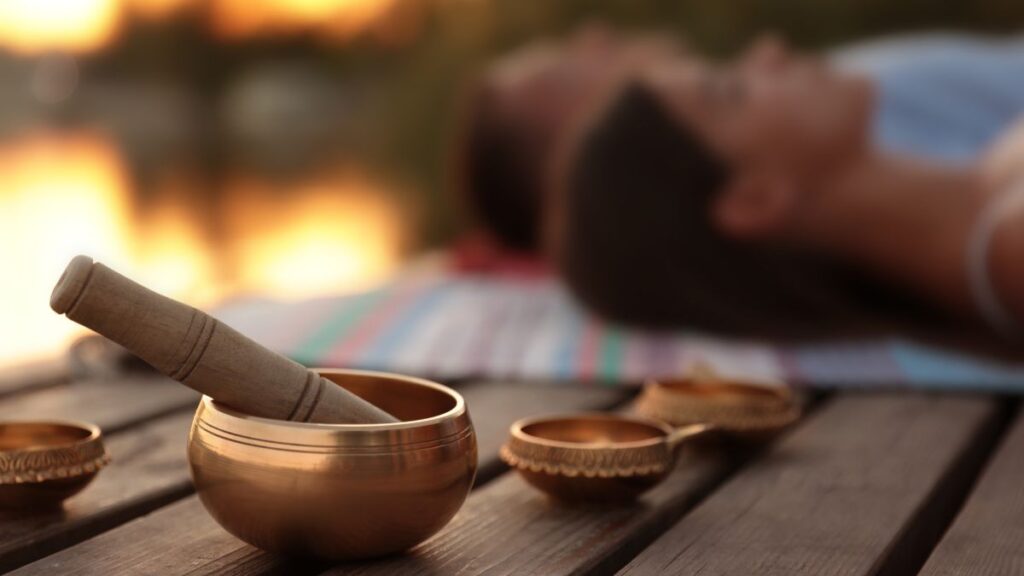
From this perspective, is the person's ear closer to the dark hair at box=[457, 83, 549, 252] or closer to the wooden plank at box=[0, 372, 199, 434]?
the dark hair at box=[457, 83, 549, 252]

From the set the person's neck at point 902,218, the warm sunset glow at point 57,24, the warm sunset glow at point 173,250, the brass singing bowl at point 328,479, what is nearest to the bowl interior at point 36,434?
the brass singing bowl at point 328,479

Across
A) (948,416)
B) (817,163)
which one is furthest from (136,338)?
(817,163)

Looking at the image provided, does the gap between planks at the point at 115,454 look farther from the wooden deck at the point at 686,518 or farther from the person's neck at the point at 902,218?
the person's neck at the point at 902,218

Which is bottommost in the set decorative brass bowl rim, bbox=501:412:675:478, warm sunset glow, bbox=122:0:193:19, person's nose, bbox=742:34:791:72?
decorative brass bowl rim, bbox=501:412:675:478

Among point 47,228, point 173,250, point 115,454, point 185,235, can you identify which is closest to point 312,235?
point 185,235

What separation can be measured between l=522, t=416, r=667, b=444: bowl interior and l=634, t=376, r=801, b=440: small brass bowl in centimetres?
8

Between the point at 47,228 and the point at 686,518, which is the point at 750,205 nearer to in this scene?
the point at 686,518

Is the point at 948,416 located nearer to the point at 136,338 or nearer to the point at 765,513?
the point at 765,513

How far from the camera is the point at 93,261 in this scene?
2.13 ft

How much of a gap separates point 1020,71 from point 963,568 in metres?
2.08

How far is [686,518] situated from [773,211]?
1.13 meters

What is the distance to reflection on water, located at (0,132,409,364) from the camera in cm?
305

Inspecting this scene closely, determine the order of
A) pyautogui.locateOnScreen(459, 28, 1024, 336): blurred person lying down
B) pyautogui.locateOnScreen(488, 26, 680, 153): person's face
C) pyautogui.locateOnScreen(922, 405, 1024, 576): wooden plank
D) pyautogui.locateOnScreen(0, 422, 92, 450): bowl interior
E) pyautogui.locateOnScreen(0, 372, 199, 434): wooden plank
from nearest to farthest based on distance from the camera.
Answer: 1. pyautogui.locateOnScreen(922, 405, 1024, 576): wooden plank
2. pyautogui.locateOnScreen(0, 422, 92, 450): bowl interior
3. pyautogui.locateOnScreen(0, 372, 199, 434): wooden plank
4. pyautogui.locateOnScreen(459, 28, 1024, 336): blurred person lying down
5. pyautogui.locateOnScreen(488, 26, 680, 153): person's face

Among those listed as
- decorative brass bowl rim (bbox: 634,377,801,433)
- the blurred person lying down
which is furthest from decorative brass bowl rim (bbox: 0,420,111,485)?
the blurred person lying down
